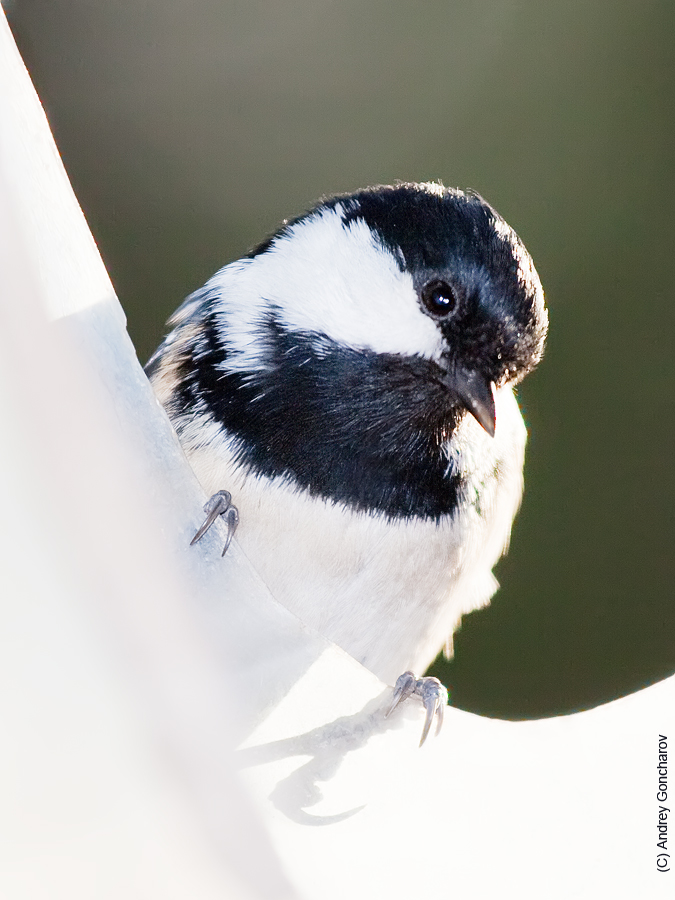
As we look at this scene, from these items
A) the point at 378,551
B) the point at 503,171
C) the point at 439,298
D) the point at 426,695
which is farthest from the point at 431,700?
the point at 503,171

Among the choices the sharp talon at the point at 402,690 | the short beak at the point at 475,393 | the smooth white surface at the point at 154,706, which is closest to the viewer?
the smooth white surface at the point at 154,706

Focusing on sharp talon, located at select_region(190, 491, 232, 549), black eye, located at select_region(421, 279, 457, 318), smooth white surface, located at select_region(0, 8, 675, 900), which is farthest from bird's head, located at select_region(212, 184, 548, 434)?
smooth white surface, located at select_region(0, 8, 675, 900)

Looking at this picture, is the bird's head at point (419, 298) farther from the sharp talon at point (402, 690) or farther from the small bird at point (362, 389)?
the sharp talon at point (402, 690)

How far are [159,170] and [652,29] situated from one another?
0.63 m

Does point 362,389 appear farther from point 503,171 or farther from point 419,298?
point 503,171

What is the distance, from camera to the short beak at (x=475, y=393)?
2.06 feet

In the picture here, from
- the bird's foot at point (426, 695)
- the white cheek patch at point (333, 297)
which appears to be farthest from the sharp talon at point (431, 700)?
the white cheek patch at point (333, 297)

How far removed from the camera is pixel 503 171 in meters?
1.08

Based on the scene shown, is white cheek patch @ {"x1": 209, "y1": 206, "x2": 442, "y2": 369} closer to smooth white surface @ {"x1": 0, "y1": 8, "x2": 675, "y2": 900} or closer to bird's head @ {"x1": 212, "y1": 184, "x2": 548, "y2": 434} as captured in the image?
bird's head @ {"x1": 212, "y1": 184, "x2": 548, "y2": 434}

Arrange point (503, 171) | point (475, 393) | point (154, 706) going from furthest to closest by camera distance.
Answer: point (503, 171) < point (475, 393) < point (154, 706)

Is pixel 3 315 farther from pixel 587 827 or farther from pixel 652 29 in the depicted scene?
pixel 652 29

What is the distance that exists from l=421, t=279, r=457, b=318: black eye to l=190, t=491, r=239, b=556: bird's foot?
234mm

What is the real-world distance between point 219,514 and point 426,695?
201 millimetres

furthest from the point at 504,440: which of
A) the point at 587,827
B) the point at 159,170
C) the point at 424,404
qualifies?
the point at 159,170
